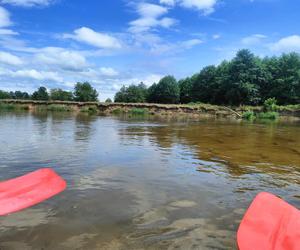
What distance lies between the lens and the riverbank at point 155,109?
197 ft

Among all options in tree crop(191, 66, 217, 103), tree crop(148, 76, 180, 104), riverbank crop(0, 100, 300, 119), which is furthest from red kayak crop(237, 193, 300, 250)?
tree crop(148, 76, 180, 104)

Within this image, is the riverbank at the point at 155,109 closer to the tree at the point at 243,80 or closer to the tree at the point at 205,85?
the tree at the point at 243,80

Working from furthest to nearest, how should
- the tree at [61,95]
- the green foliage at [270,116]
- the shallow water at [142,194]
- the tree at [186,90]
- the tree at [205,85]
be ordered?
the tree at [61,95] → the tree at [186,90] → the tree at [205,85] → the green foliage at [270,116] → the shallow water at [142,194]

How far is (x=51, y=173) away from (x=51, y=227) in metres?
1.88

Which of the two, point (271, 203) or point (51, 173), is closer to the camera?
point (271, 203)

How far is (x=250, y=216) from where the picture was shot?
4.88 m

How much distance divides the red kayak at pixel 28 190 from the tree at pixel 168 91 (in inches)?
3492

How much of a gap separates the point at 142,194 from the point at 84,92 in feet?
372

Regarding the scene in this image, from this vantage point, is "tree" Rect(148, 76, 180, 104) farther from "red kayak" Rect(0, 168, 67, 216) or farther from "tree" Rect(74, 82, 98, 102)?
"red kayak" Rect(0, 168, 67, 216)

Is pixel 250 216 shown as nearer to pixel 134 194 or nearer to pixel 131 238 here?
pixel 131 238

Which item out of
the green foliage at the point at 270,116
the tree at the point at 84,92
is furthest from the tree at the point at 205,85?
the tree at the point at 84,92

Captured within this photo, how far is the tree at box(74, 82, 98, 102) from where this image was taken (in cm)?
11757

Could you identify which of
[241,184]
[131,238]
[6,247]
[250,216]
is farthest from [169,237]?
[241,184]

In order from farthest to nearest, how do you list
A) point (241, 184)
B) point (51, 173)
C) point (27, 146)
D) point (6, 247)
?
point (27, 146) → point (241, 184) → point (51, 173) → point (6, 247)
